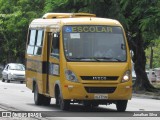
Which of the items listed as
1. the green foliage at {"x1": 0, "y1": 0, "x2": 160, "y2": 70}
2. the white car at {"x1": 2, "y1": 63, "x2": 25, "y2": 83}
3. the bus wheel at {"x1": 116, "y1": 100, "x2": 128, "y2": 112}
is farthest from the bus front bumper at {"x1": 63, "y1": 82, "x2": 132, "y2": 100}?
the white car at {"x1": 2, "y1": 63, "x2": 25, "y2": 83}

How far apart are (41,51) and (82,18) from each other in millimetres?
2034

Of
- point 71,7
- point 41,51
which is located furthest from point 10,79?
point 41,51

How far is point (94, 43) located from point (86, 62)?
754mm

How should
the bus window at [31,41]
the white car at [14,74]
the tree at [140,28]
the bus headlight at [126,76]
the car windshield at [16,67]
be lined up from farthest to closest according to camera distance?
the car windshield at [16,67] < the white car at [14,74] < the tree at [140,28] < the bus window at [31,41] < the bus headlight at [126,76]

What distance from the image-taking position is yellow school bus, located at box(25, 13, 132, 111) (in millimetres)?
16609

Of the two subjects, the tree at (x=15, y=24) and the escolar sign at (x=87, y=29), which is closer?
the escolar sign at (x=87, y=29)

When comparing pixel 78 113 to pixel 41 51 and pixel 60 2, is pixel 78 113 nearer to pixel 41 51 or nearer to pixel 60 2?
pixel 41 51

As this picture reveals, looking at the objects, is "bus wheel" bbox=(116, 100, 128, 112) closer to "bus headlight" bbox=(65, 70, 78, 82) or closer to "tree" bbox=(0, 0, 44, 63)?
"bus headlight" bbox=(65, 70, 78, 82)

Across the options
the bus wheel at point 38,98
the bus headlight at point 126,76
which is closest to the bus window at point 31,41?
the bus wheel at point 38,98

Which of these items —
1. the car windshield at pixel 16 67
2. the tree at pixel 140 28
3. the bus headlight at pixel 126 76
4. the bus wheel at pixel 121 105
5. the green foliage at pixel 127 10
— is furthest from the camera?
the car windshield at pixel 16 67

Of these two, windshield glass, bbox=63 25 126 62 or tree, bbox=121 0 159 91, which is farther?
tree, bbox=121 0 159 91

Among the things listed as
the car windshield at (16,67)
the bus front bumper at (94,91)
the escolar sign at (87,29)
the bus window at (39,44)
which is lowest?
the car windshield at (16,67)

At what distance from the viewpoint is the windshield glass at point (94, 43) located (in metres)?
17.1

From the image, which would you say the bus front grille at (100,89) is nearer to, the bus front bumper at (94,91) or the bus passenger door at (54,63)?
the bus front bumper at (94,91)
